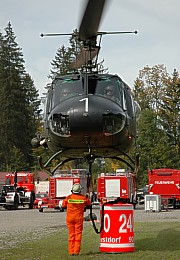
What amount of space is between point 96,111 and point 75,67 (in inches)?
85.9

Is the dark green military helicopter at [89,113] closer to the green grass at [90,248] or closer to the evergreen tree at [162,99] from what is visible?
the green grass at [90,248]

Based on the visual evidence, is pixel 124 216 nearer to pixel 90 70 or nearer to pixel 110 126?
pixel 110 126

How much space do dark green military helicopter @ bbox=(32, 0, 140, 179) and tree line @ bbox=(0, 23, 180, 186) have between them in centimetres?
3517

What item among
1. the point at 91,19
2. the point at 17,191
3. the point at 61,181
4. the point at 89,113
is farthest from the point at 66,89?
the point at 17,191

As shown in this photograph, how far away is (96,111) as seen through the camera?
1105 cm

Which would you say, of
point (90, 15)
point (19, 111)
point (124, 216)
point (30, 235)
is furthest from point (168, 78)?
point (90, 15)

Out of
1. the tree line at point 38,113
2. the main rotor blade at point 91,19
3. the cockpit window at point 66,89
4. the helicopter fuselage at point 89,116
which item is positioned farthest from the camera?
the tree line at point 38,113

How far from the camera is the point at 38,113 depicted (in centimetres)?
8394

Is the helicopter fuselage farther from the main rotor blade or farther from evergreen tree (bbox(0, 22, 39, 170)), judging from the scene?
evergreen tree (bbox(0, 22, 39, 170))

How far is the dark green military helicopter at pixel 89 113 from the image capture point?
36.5 feet

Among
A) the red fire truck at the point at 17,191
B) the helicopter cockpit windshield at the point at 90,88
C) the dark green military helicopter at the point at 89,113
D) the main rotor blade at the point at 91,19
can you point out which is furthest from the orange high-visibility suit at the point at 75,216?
the red fire truck at the point at 17,191

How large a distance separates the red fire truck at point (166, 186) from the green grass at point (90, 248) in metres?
21.5

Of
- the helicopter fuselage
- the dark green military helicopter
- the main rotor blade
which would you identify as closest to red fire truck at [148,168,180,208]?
the dark green military helicopter

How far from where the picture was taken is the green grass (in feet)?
37.3
